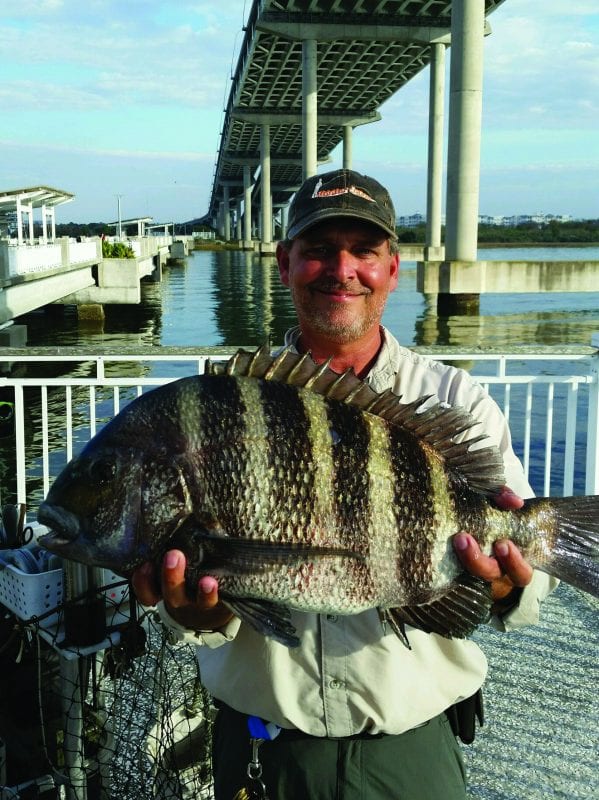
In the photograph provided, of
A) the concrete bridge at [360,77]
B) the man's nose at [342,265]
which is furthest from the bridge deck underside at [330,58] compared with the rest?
the man's nose at [342,265]

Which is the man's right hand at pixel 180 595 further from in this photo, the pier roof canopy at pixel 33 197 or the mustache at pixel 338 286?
the pier roof canopy at pixel 33 197

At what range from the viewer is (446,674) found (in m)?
2.12

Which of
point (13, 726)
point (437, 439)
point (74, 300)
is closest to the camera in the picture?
point (437, 439)

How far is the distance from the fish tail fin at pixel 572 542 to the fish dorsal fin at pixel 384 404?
151mm

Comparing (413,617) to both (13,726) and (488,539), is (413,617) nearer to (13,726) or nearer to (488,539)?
(488,539)

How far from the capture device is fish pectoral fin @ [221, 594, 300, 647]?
69.4 inches

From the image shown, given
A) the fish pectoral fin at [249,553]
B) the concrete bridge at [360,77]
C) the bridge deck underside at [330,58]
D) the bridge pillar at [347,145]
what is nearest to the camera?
the fish pectoral fin at [249,553]

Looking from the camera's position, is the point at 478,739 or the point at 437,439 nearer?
the point at 437,439

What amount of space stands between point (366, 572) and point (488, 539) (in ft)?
1.10

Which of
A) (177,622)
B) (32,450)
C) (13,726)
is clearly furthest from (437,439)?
(32,450)

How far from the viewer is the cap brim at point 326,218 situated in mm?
2330

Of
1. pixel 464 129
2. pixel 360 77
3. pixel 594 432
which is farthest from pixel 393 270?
pixel 360 77

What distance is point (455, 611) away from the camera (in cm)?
189

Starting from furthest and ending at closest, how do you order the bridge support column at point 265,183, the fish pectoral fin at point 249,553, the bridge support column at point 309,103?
1. the bridge support column at point 265,183
2. the bridge support column at point 309,103
3. the fish pectoral fin at point 249,553
